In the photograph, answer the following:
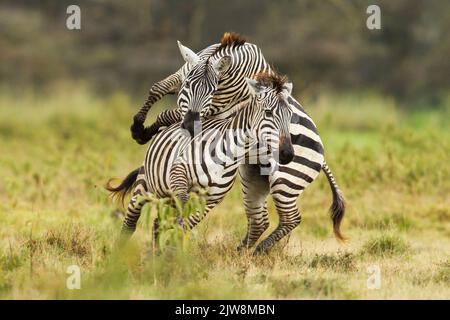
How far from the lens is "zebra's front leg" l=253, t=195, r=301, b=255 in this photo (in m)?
8.11

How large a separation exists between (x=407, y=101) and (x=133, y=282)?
48.5 feet

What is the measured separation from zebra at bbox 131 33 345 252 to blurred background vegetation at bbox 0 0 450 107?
12992 millimetres

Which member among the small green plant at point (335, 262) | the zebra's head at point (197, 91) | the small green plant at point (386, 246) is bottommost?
the small green plant at point (335, 262)

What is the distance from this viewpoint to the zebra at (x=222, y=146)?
7.42 metres

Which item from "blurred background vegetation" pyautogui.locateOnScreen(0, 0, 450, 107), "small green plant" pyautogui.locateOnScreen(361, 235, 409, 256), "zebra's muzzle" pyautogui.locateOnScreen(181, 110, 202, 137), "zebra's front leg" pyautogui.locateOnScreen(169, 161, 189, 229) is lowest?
"small green plant" pyautogui.locateOnScreen(361, 235, 409, 256)

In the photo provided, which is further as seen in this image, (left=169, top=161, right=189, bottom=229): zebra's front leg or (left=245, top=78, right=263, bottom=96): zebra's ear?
(left=245, top=78, right=263, bottom=96): zebra's ear

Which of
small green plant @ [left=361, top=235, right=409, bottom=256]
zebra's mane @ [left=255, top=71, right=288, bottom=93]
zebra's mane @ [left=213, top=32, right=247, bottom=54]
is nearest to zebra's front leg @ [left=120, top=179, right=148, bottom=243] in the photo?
zebra's mane @ [left=213, top=32, right=247, bottom=54]

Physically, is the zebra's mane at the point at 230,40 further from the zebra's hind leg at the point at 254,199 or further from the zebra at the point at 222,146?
the zebra's hind leg at the point at 254,199

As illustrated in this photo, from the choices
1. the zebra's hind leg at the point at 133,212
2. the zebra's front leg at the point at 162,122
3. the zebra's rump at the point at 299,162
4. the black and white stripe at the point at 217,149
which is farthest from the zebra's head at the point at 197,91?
the zebra's hind leg at the point at 133,212

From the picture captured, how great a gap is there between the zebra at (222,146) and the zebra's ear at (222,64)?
317 mm

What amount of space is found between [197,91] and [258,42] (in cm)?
1568

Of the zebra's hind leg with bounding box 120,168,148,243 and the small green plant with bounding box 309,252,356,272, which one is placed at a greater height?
the zebra's hind leg with bounding box 120,168,148,243

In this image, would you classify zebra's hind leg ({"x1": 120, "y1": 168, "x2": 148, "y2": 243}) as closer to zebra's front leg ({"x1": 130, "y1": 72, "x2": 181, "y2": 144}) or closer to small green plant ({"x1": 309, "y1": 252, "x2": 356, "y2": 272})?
zebra's front leg ({"x1": 130, "y1": 72, "x2": 181, "y2": 144})
